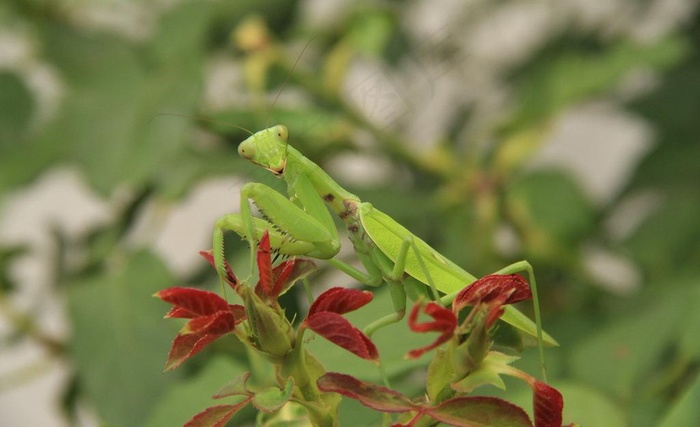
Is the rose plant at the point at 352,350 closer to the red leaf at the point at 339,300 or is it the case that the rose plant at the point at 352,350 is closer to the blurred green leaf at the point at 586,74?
the red leaf at the point at 339,300

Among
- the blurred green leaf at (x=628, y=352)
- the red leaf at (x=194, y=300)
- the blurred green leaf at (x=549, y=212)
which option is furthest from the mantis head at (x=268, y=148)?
the blurred green leaf at (x=549, y=212)

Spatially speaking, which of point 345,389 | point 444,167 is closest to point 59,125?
point 444,167

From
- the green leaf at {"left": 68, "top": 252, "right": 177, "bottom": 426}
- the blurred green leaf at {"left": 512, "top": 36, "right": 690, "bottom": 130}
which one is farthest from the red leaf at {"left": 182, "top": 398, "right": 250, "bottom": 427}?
the blurred green leaf at {"left": 512, "top": 36, "right": 690, "bottom": 130}

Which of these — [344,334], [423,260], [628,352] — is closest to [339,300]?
[344,334]

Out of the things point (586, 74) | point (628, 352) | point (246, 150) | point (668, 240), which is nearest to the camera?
point (246, 150)

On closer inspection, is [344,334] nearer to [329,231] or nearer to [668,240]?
[329,231]

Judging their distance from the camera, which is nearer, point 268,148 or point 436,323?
point 436,323

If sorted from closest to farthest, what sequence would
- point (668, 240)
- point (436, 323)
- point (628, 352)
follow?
point (436, 323) < point (628, 352) < point (668, 240)
